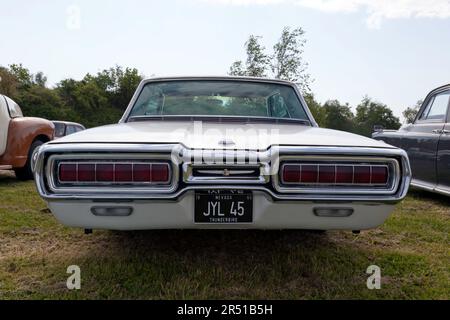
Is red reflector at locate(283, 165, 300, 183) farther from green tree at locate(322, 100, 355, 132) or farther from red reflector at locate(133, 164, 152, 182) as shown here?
green tree at locate(322, 100, 355, 132)

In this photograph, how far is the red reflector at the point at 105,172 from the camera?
2031 mm

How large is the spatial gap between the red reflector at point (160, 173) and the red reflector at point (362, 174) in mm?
1004

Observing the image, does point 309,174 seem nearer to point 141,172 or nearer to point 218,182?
point 218,182

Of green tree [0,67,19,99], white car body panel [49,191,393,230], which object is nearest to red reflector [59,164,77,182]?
white car body panel [49,191,393,230]

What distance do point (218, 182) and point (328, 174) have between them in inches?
23.1

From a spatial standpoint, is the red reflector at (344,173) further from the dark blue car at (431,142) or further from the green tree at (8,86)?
the green tree at (8,86)

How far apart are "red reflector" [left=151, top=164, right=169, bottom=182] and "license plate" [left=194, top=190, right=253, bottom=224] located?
0.19 metres

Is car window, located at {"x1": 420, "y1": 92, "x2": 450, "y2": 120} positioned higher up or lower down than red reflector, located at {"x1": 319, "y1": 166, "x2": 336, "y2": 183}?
higher up

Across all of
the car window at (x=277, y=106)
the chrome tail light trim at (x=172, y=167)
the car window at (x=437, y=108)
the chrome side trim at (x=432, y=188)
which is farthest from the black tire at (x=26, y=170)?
the car window at (x=437, y=108)

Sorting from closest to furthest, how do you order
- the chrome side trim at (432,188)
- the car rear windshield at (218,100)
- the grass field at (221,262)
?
the grass field at (221,262), the car rear windshield at (218,100), the chrome side trim at (432,188)

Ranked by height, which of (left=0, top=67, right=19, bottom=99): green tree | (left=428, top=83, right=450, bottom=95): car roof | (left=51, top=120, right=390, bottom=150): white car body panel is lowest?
(left=51, top=120, right=390, bottom=150): white car body panel

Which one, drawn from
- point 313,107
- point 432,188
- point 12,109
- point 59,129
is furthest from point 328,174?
point 313,107

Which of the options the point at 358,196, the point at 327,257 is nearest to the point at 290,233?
the point at 327,257

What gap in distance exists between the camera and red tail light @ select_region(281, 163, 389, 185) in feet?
6.78
